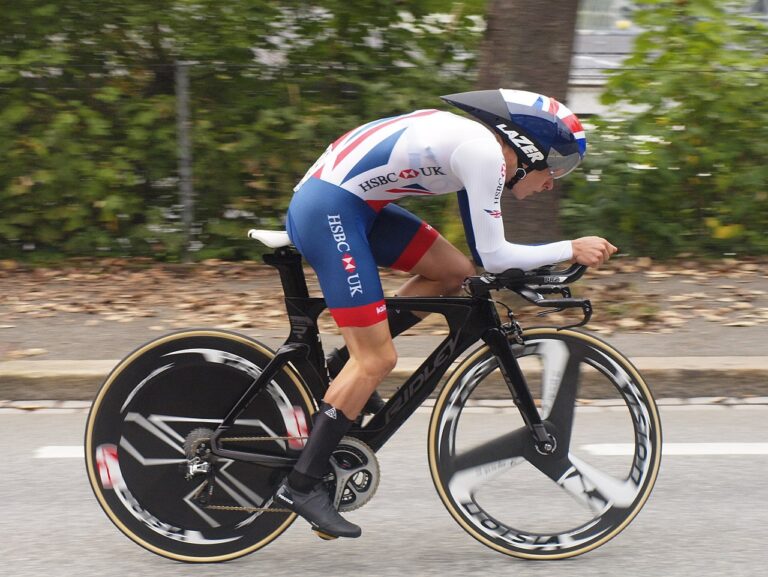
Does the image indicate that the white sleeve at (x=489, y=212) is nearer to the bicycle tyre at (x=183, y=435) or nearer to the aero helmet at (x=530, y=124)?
the aero helmet at (x=530, y=124)

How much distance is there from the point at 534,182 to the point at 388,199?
0.51m

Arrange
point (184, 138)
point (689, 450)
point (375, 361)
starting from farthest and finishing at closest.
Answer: point (184, 138) < point (689, 450) < point (375, 361)

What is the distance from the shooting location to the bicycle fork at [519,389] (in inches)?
158

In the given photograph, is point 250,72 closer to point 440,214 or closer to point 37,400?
point 440,214

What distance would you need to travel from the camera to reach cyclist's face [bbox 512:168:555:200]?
384 cm

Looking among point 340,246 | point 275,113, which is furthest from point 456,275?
point 275,113

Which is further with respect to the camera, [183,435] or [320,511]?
[183,435]

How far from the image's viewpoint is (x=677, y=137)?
8945mm

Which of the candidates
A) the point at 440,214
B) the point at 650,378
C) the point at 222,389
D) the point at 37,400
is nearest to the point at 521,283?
the point at 222,389

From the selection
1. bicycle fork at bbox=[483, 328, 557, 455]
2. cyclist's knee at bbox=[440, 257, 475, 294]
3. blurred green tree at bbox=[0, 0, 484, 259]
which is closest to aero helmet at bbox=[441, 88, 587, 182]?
cyclist's knee at bbox=[440, 257, 475, 294]

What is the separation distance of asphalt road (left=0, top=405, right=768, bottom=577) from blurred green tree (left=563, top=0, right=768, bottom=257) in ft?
12.6

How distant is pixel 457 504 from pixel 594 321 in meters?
3.52

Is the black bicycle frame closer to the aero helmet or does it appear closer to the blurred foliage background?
the aero helmet

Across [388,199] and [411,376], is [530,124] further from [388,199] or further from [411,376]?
[411,376]
